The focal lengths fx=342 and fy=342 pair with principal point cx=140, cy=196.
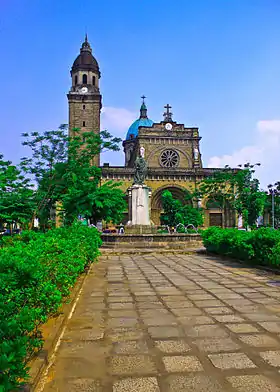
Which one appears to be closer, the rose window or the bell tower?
the bell tower

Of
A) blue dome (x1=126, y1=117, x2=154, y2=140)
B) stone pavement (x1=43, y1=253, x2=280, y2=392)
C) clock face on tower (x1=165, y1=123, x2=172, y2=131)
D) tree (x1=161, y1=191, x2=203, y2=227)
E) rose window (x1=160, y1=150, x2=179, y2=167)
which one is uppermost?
blue dome (x1=126, y1=117, x2=154, y2=140)

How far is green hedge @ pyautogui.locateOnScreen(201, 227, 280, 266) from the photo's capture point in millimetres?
8883

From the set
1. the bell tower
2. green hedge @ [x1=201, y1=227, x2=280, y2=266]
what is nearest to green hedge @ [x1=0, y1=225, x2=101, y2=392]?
green hedge @ [x1=201, y1=227, x2=280, y2=266]

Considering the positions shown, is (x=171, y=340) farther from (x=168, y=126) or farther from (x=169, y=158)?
(x=168, y=126)

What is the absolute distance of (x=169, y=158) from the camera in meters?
44.2

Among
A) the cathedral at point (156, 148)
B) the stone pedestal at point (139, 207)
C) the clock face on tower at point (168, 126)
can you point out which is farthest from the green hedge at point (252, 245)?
the clock face on tower at point (168, 126)

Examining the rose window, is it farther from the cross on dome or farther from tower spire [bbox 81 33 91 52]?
tower spire [bbox 81 33 91 52]

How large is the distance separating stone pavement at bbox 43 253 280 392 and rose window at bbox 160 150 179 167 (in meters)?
37.8

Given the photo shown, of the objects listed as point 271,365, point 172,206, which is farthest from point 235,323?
point 172,206

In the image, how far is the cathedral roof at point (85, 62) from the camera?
1614 inches

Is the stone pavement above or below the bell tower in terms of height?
below

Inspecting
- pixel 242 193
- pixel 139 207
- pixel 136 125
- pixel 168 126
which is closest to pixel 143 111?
pixel 136 125

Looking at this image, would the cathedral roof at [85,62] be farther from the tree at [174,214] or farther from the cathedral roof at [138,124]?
the tree at [174,214]

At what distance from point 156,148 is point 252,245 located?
1358 inches
